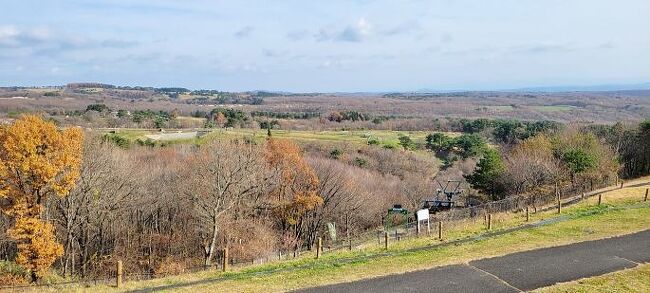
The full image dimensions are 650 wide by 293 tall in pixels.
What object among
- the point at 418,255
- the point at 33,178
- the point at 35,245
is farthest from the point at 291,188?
the point at 418,255

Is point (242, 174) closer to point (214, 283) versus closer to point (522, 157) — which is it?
point (214, 283)

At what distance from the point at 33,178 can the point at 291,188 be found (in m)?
22.6

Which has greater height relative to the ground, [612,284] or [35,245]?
[612,284]

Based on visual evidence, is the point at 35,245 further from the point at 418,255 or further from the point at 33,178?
the point at 418,255

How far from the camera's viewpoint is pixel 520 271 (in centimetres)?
1869

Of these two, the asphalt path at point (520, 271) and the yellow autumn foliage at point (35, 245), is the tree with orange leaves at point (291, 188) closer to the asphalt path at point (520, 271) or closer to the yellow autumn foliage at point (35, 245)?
the yellow autumn foliage at point (35, 245)

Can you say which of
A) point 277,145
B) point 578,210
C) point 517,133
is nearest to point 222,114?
point 517,133

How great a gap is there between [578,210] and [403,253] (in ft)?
Result: 50.1

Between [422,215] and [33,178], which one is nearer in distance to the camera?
[422,215]

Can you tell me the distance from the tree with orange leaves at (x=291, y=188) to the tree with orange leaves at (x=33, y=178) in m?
19.4

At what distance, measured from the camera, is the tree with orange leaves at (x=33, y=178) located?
29.7 meters

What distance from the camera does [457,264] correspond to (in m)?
19.9

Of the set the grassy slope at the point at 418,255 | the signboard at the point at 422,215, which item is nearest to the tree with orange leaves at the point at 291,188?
the signboard at the point at 422,215

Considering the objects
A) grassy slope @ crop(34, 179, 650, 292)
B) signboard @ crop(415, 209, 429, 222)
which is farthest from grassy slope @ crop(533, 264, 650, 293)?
signboard @ crop(415, 209, 429, 222)
